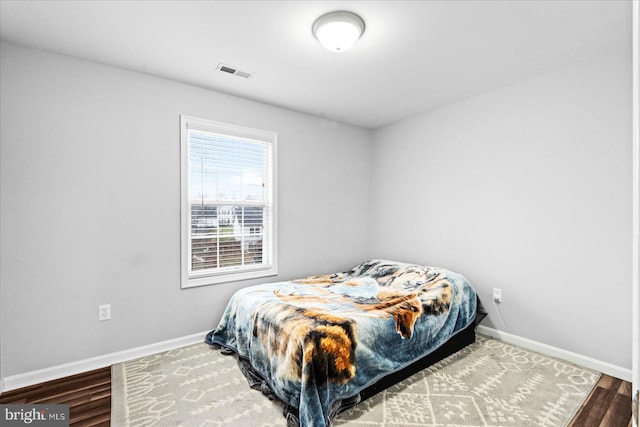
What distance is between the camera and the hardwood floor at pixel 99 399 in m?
1.83

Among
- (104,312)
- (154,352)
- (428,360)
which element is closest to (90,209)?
Answer: (104,312)

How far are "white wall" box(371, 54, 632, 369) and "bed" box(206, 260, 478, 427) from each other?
49cm

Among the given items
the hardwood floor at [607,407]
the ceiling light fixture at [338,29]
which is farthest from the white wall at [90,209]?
the hardwood floor at [607,407]

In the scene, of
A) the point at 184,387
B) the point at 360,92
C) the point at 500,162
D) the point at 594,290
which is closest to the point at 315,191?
the point at 360,92

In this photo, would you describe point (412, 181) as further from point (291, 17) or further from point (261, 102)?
point (291, 17)

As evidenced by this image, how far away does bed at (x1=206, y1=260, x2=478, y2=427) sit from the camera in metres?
1.82

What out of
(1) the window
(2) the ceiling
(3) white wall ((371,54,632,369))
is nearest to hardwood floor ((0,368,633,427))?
(3) white wall ((371,54,632,369))

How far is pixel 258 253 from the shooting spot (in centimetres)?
A: 345

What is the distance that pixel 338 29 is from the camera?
78.7 inches

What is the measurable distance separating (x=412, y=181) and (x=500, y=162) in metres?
1.04

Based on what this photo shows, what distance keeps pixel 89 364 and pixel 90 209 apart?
1219 millimetres

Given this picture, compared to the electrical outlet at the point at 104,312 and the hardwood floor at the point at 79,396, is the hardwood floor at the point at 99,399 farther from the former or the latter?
the electrical outlet at the point at 104,312

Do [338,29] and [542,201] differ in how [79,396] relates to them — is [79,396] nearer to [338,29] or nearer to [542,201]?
[338,29]

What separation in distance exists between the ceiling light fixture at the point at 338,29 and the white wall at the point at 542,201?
184cm
